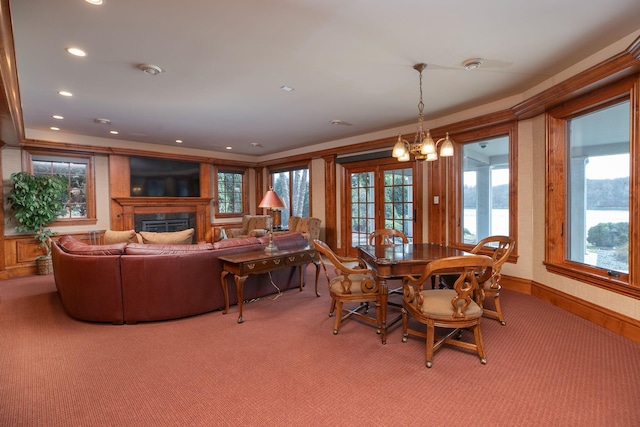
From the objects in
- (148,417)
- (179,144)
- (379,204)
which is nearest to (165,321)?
(148,417)

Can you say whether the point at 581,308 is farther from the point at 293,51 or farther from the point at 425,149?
the point at 293,51

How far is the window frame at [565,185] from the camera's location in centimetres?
268

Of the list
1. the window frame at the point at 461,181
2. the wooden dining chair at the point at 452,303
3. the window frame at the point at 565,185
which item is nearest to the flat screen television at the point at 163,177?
the window frame at the point at 461,181

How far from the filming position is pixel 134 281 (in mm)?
3125

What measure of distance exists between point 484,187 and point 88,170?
7.36 metres

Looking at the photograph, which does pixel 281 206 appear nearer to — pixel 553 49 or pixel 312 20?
pixel 312 20

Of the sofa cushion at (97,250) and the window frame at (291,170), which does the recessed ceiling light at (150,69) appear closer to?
the sofa cushion at (97,250)

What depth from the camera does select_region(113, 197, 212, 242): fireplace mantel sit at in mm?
6398

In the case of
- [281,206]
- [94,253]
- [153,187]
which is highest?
[153,187]

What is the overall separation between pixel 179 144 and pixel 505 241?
661cm

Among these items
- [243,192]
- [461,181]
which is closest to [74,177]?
[243,192]

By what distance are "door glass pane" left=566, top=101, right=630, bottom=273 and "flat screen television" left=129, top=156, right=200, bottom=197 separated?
7096 mm

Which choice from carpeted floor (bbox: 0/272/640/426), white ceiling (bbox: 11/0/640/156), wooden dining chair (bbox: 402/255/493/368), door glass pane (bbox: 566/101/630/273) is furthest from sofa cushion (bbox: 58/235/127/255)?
door glass pane (bbox: 566/101/630/273)

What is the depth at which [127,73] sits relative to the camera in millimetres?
3176
